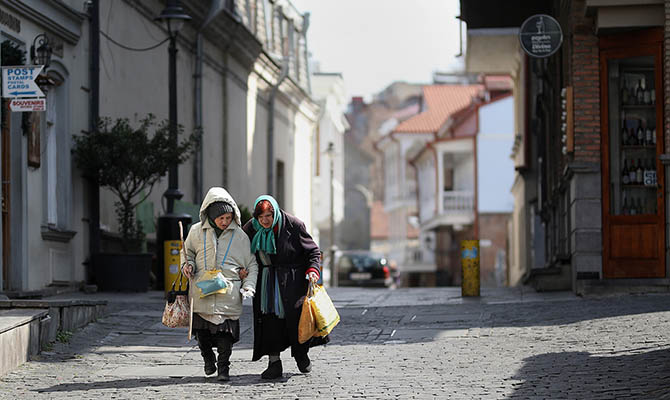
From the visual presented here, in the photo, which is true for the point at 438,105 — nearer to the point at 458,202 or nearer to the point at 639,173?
the point at 458,202

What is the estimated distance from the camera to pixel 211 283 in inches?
402

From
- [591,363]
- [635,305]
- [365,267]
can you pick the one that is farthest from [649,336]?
[365,267]

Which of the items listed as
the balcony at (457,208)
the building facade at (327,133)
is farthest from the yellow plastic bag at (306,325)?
the balcony at (457,208)

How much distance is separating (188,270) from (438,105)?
190ft

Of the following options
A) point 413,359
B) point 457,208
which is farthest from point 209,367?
point 457,208

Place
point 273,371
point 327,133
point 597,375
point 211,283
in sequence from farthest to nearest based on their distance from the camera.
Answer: point 327,133, point 273,371, point 211,283, point 597,375

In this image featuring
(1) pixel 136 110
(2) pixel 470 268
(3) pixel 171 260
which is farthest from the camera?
(1) pixel 136 110

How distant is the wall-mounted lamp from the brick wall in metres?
7.37

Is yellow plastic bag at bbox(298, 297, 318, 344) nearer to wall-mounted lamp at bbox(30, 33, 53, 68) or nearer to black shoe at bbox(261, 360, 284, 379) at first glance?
black shoe at bbox(261, 360, 284, 379)

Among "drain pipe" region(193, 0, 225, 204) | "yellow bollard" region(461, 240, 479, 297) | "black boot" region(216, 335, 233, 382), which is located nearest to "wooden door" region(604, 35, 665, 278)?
"yellow bollard" region(461, 240, 479, 297)

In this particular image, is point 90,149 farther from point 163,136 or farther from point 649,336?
point 649,336

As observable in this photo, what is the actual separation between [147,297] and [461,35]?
11924 mm

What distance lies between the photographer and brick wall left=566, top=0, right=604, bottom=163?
18797mm

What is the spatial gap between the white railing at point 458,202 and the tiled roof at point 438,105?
5715 millimetres
